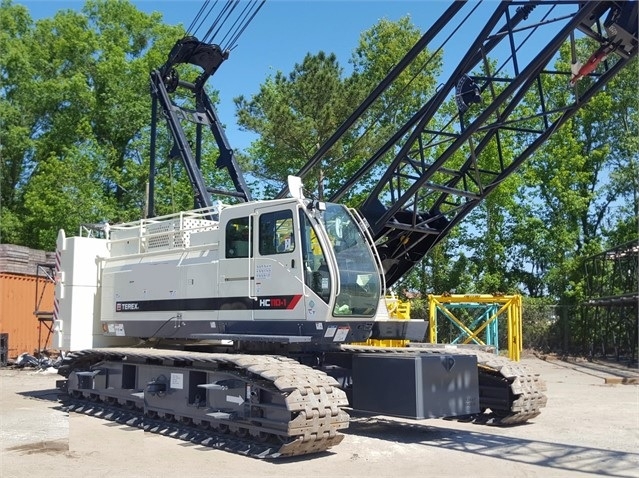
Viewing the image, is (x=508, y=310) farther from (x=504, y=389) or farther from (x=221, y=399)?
(x=221, y=399)

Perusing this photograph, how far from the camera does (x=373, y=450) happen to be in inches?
356

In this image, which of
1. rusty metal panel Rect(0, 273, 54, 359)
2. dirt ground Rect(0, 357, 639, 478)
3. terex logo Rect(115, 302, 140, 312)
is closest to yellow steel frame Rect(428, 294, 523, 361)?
dirt ground Rect(0, 357, 639, 478)

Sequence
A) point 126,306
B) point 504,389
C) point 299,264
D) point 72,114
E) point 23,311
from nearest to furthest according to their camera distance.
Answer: point 299,264 → point 504,389 → point 126,306 → point 23,311 → point 72,114

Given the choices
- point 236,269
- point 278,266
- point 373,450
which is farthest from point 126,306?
point 373,450

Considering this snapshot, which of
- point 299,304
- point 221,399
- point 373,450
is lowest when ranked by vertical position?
point 373,450

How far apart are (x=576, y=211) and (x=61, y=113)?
2525 centimetres

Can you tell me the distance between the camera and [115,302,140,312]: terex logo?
1188 centimetres

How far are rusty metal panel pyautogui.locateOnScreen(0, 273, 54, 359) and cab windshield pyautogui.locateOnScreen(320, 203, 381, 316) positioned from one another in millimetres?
14075

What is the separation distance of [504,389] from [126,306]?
6197mm

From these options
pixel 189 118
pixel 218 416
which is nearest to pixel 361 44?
pixel 189 118

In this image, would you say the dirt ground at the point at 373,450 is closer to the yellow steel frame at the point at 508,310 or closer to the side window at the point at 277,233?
the side window at the point at 277,233

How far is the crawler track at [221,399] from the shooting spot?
8266 millimetres

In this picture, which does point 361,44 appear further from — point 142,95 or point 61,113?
point 61,113

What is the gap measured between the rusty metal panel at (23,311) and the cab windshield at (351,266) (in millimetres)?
14075
